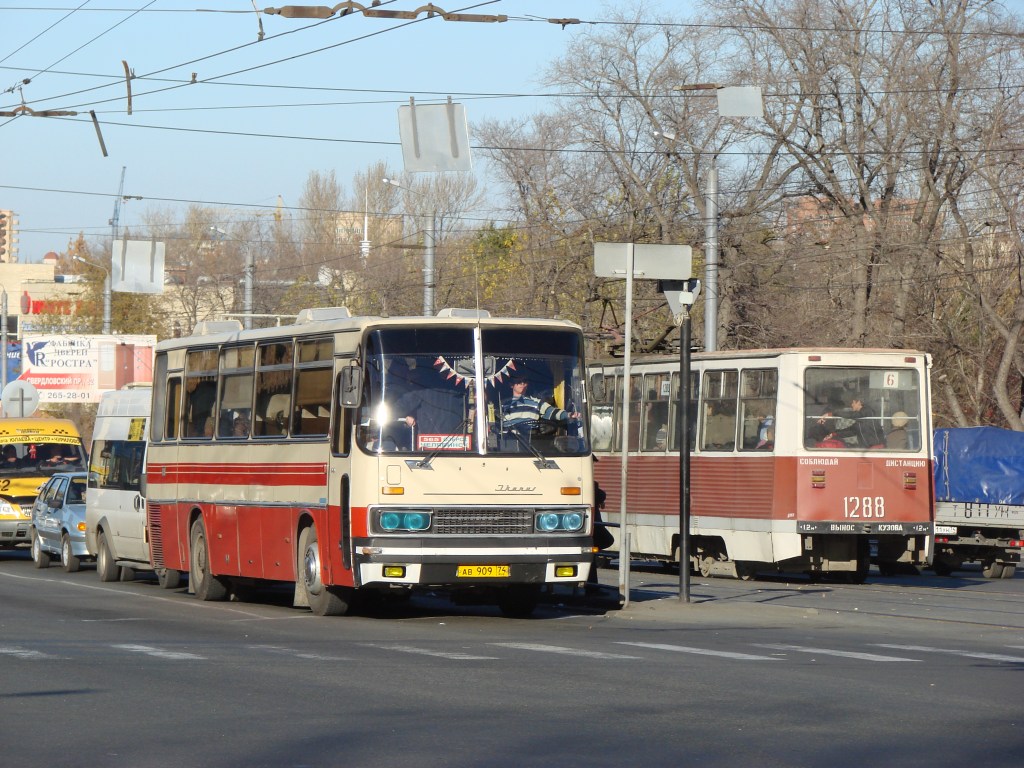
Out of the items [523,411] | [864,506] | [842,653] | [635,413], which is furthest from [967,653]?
[635,413]

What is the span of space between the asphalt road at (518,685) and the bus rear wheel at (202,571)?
0.97m

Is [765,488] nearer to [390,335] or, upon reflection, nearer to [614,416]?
[614,416]

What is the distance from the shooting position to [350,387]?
17062 millimetres

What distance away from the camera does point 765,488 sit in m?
24.8

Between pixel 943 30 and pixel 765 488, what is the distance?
860 inches

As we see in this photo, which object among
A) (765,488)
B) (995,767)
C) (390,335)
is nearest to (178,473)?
(390,335)

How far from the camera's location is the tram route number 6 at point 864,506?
24.4 m

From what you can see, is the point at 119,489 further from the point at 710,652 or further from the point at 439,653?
the point at 710,652

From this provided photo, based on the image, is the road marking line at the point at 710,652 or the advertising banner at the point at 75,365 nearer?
the road marking line at the point at 710,652

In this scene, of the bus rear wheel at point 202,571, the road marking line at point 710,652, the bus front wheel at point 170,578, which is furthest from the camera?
the bus front wheel at point 170,578

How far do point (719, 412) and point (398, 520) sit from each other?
32.3ft

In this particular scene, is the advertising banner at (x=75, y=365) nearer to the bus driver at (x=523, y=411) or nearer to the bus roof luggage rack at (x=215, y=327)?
the bus roof luggage rack at (x=215, y=327)

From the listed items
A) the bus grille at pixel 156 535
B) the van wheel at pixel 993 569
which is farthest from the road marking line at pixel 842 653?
the van wheel at pixel 993 569

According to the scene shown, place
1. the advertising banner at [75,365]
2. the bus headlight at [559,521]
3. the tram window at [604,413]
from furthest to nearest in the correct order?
1. the advertising banner at [75,365]
2. the tram window at [604,413]
3. the bus headlight at [559,521]
